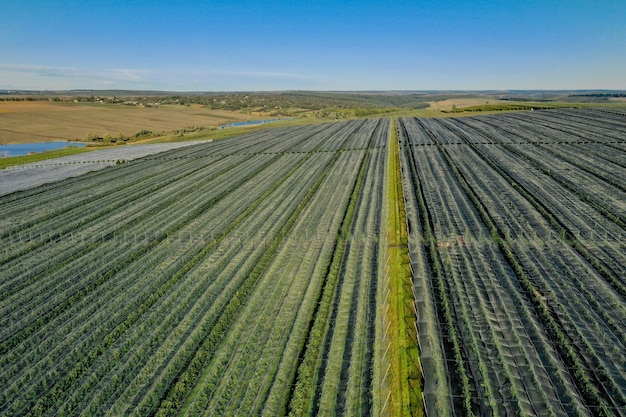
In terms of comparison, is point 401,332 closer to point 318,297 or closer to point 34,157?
point 318,297

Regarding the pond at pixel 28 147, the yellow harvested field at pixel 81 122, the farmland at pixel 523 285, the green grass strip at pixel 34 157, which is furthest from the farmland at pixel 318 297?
the yellow harvested field at pixel 81 122

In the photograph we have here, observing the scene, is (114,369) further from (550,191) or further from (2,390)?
(550,191)

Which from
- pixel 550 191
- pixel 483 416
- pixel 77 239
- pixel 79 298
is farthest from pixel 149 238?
pixel 550 191

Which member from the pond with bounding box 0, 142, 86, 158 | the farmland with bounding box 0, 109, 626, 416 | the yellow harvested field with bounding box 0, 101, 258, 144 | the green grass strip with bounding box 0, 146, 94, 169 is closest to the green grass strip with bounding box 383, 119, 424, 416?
the farmland with bounding box 0, 109, 626, 416

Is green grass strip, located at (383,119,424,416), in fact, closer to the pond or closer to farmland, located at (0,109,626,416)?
farmland, located at (0,109,626,416)

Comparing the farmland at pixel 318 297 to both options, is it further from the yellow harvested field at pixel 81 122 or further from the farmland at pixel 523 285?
the yellow harvested field at pixel 81 122
